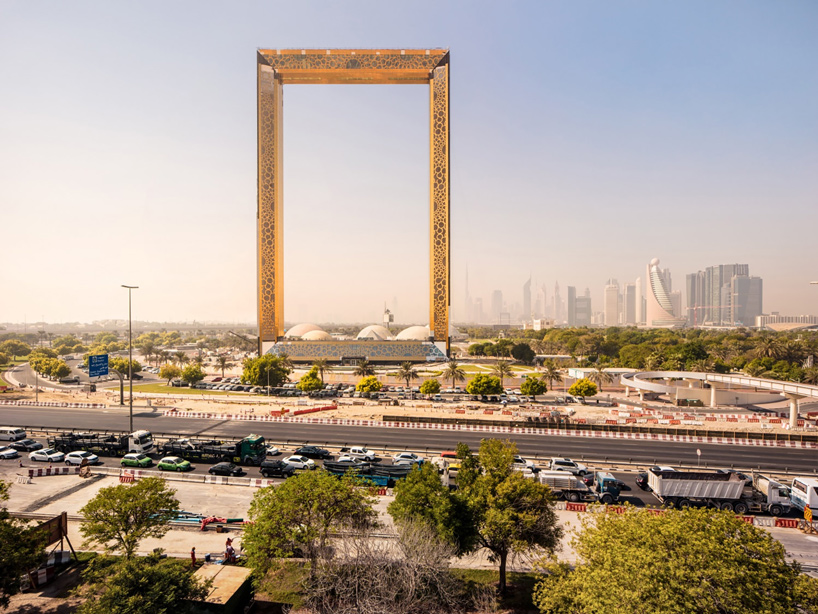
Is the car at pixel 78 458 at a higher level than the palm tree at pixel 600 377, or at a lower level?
higher

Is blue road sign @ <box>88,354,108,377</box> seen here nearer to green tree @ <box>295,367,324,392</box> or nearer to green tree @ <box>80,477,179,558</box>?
green tree @ <box>295,367,324,392</box>

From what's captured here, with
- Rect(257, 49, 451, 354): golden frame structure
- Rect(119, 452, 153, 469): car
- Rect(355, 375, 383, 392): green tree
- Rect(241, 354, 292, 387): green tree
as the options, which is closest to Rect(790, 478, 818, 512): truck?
Rect(119, 452, 153, 469): car

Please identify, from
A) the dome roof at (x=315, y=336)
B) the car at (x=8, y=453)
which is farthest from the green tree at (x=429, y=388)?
the dome roof at (x=315, y=336)

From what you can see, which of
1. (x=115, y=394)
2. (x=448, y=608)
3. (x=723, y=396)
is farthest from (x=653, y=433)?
(x=115, y=394)

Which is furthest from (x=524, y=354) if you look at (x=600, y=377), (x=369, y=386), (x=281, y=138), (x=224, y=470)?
(x=224, y=470)

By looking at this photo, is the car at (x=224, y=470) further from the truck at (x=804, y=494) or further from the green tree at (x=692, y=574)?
the truck at (x=804, y=494)

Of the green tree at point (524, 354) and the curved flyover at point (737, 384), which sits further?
the green tree at point (524, 354)

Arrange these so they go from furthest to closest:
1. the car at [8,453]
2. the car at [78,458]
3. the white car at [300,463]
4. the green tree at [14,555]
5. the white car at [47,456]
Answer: the car at [8,453] < the white car at [47,456] < the car at [78,458] < the white car at [300,463] < the green tree at [14,555]

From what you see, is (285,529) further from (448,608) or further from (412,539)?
(448,608)
